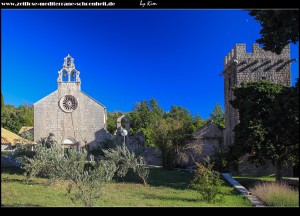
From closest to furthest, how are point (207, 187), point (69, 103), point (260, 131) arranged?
point (207, 187), point (260, 131), point (69, 103)

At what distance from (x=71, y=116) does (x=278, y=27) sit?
86.5 ft

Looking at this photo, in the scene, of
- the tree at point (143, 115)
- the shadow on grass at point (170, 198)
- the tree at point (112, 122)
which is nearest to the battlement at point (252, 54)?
the shadow on grass at point (170, 198)

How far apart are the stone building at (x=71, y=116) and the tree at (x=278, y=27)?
2374 centimetres

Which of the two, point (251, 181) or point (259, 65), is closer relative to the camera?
point (251, 181)

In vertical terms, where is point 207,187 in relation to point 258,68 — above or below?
below

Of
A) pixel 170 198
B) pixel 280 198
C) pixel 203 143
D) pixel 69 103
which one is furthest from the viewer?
pixel 69 103

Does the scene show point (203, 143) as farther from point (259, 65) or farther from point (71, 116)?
point (71, 116)

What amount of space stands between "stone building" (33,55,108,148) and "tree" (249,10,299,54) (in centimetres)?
2374

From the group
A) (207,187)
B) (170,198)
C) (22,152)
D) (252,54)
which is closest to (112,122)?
(252,54)

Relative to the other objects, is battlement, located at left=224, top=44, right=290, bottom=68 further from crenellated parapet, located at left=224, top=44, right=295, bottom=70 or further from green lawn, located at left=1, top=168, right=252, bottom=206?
green lawn, located at left=1, top=168, right=252, bottom=206

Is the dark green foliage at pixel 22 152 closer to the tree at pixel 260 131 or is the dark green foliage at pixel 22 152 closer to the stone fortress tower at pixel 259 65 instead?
the tree at pixel 260 131

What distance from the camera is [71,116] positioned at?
33344mm

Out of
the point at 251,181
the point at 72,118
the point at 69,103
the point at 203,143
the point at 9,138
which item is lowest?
the point at 251,181
